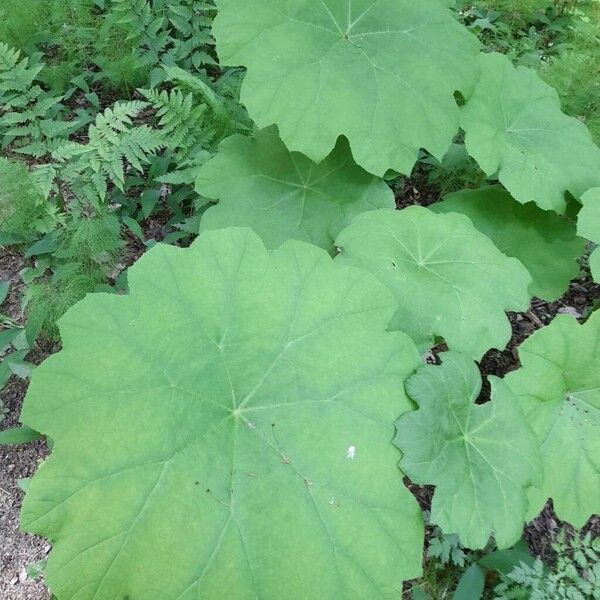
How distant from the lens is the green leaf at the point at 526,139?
2662 mm

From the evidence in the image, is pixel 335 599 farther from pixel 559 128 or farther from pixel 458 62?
pixel 559 128

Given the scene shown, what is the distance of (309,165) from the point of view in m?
2.83

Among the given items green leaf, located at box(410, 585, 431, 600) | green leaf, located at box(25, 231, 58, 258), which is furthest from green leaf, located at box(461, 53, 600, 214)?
green leaf, located at box(25, 231, 58, 258)

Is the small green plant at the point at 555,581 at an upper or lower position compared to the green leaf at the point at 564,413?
lower

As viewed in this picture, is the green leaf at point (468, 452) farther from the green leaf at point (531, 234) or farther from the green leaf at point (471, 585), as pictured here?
the green leaf at point (531, 234)

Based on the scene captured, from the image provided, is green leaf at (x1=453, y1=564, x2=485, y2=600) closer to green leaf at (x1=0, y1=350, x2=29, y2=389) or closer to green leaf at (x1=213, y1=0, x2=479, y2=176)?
green leaf at (x1=213, y1=0, x2=479, y2=176)

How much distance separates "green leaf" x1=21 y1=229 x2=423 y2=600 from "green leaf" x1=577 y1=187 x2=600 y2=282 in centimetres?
116

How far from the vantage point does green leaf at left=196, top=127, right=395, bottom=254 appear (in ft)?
9.08

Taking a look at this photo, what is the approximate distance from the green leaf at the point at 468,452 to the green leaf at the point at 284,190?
1.09 metres

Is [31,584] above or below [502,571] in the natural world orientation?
below

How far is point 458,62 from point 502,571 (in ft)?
7.46

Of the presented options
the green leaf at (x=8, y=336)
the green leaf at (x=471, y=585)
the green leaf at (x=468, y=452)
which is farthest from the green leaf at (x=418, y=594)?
the green leaf at (x=8, y=336)

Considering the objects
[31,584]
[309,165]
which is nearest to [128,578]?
[31,584]

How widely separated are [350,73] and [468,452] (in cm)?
165
